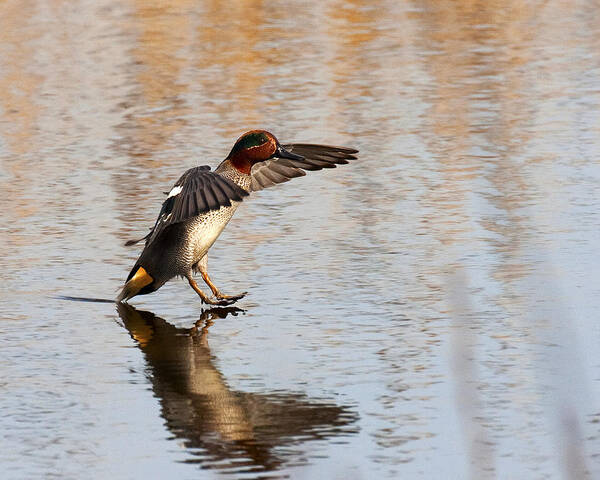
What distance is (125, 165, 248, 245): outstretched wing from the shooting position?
6969 millimetres

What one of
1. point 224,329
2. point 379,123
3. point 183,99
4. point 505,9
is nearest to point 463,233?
point 224,329

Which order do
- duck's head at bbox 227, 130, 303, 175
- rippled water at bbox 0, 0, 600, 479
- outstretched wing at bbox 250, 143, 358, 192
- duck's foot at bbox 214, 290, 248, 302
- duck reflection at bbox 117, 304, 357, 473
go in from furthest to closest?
outstretched wing at bbox 250, 143, 358, 192, duck's head at bbox 227, 130, 303, 175, duck's foot at bbox 214, 290, 248, 302, rippled water at bbox 0, 0, 600, 479, duck reflection at bbox 117, 304, 357, 473

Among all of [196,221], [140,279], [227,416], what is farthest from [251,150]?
[227,416]

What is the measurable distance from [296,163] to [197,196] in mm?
1300

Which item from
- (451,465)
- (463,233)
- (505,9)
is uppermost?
(451,465)

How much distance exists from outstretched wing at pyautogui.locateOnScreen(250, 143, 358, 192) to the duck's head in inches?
11.5

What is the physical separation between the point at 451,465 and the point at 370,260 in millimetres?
3103

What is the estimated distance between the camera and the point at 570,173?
380 inches

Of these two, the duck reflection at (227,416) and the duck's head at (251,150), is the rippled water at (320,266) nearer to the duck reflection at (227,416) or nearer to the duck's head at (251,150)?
the duck reflection at (227,416)

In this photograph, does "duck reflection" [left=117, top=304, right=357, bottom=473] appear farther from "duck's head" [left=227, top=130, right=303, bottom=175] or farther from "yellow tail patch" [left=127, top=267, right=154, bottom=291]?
"duck's head" [left=227, top=130, right=303, bottom=175]

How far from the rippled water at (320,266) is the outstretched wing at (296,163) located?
1.25 feet

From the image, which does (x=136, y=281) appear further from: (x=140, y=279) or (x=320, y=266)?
(x=320, y=266)

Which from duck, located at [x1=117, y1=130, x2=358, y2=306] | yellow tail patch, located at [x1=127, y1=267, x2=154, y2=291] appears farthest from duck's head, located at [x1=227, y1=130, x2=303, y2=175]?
yellow tail patch, located at [x1=127, y1=267, x2=154, y2=291]

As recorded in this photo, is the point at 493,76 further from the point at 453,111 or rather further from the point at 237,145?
the point at 237,145
